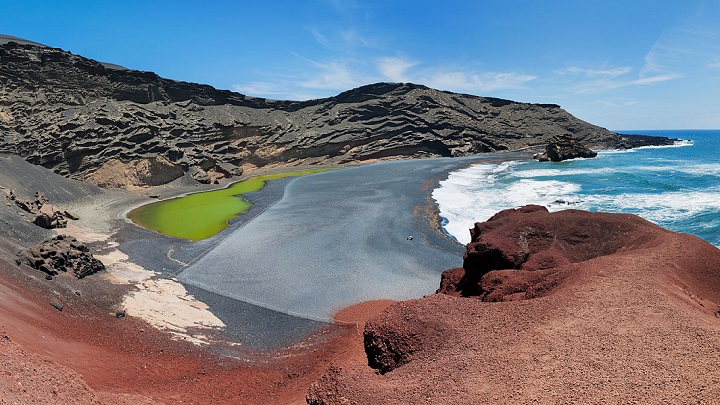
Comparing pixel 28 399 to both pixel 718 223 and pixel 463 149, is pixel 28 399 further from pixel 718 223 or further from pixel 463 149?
pixel 463 149

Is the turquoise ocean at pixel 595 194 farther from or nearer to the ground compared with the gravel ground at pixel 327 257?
farther from the ground

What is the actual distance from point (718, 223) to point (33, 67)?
193 feet

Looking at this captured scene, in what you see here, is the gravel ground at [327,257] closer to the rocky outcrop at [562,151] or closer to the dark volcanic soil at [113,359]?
the dark volcanic soil at [113,359]

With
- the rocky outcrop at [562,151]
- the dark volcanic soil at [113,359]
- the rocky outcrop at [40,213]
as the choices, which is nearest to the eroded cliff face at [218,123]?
the rocky outcrop at [562,151]

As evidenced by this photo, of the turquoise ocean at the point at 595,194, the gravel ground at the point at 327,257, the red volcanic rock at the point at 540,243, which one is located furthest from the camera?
the turquoise ocean at the point at 595,194

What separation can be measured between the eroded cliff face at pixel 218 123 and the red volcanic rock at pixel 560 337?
40.5m

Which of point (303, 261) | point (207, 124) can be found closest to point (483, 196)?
point (303, 261)

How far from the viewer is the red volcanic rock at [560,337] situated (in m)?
4.71

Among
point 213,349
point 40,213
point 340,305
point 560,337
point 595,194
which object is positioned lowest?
point 213,349

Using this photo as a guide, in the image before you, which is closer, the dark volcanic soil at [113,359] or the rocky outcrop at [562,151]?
the dark volcanic soil at [113,359]

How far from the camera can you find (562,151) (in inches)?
2552

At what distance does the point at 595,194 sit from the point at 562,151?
119 ft

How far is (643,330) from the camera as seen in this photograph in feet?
18.3

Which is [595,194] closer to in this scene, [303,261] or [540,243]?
[303,261]
